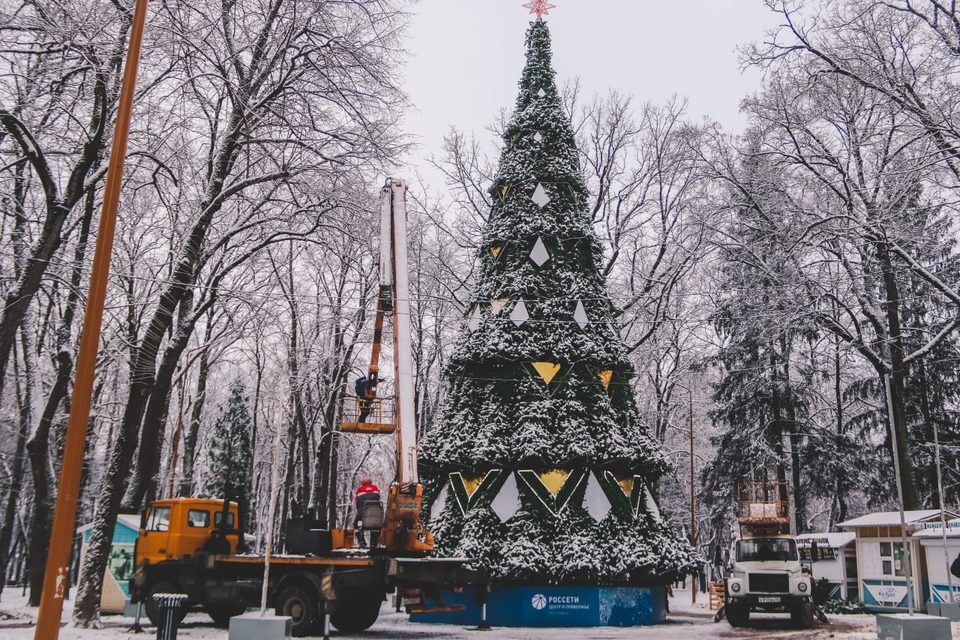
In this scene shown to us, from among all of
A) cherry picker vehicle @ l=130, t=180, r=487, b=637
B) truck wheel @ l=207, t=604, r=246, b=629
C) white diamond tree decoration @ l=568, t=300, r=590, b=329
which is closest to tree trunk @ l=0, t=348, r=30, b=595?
cherry picker vehicle @ l=130, t=180, r=487, b=637

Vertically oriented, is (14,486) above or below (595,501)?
above

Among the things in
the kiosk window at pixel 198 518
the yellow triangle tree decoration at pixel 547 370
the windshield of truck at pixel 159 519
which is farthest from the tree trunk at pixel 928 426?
the windshield of truck at pixel 159 519

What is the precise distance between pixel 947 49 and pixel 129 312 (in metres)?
22.1

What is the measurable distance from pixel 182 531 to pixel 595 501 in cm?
946

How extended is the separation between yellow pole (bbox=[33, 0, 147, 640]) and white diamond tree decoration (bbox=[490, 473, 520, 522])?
1152cm

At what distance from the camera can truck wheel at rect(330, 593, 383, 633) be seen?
15.7 m

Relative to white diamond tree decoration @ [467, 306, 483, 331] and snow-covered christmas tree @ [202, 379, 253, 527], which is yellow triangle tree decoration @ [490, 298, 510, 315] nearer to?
white diamond tree decoration @ [467, 306, 483, 331]

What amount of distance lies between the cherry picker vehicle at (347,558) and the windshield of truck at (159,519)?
0.03 m

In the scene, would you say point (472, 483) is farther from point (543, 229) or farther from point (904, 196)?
point (904, 196)

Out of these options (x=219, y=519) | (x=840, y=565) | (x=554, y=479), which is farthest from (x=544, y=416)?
(x=840, y=565)

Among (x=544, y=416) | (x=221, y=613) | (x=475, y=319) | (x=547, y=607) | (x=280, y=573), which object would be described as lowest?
(x=221, y=613)

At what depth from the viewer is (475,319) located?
20.9 metres

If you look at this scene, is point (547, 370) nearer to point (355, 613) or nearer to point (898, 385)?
point (355, 613)

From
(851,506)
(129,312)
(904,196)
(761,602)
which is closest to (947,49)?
(904,196)
